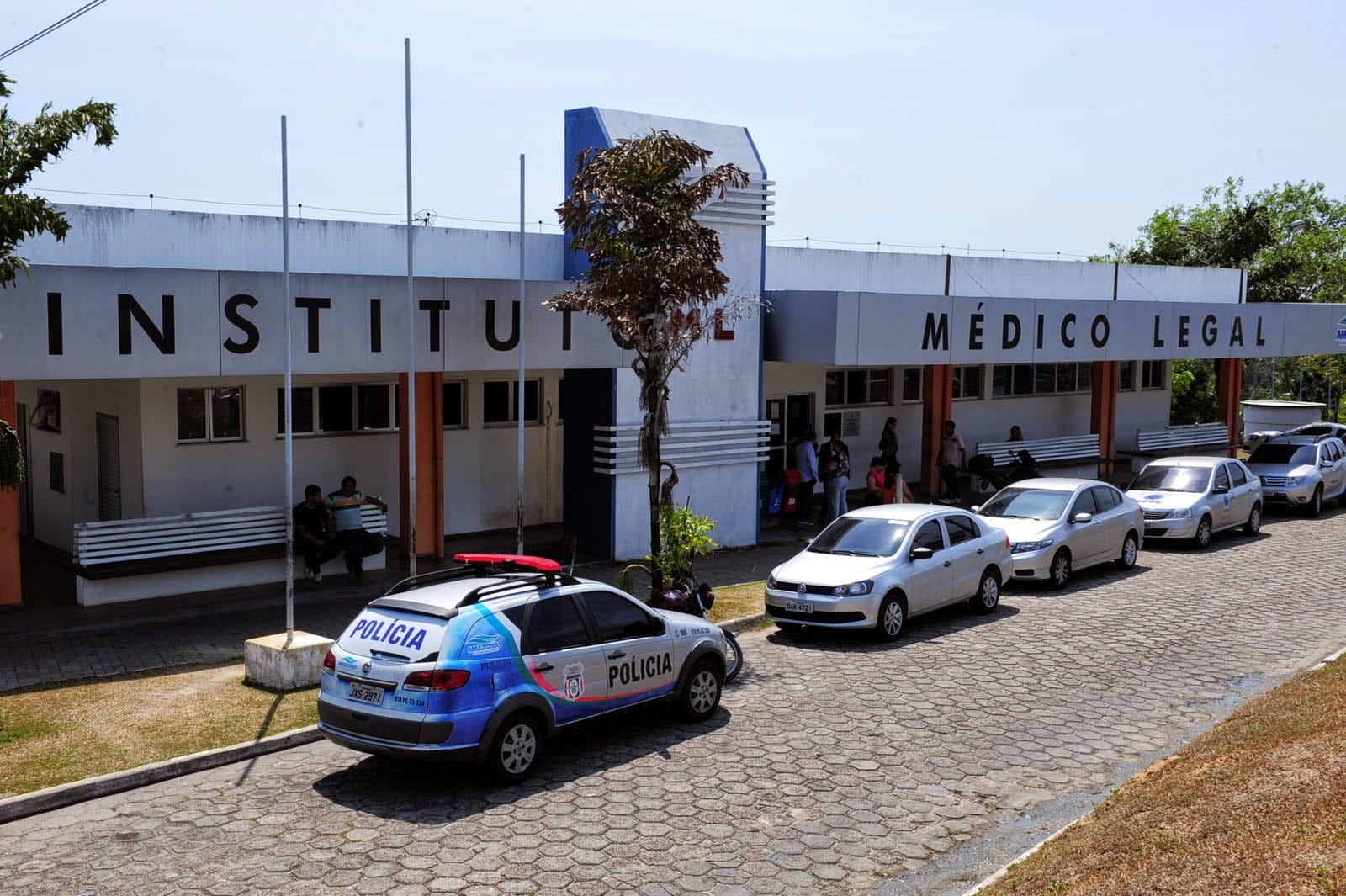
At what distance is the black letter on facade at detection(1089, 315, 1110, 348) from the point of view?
86.6 feet

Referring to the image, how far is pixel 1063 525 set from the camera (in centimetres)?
1806

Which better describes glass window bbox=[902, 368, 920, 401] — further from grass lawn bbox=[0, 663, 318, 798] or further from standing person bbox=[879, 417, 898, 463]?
grass lawn bbox=[0, 663, 318, 798]

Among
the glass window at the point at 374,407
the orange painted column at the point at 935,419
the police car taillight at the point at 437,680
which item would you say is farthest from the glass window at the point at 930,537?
the orange painted column at the point at 935,419

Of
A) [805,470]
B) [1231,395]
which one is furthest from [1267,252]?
[805,470]

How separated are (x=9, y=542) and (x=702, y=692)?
8886 millimetres

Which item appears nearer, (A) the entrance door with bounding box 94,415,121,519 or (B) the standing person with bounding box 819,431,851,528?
(A) the entrance door with bounding box 94,415,121,519

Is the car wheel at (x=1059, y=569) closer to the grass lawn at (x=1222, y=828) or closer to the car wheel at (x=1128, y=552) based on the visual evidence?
the car wheel at (x=1128, y=552)

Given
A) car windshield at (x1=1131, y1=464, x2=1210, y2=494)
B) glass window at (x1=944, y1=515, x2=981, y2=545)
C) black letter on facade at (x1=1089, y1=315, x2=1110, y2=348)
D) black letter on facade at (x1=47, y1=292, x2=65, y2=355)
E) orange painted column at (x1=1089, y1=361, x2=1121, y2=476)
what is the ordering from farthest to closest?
orange painted column at (x1=1089, y1=361, x2=1121, y2=476)
black letter on facade at (x1=1089, y1=315, x2=1110, y2=348)
car windshield at (x1=1131, y1=464, x2=1210, y2=494)
glass window at (x1=944, y1=515, x2=981, y2=545)
black letter on facade at (x1=47, y1=292, x2=65, y2=355)

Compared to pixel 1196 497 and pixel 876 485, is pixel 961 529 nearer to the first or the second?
pixel 876 485

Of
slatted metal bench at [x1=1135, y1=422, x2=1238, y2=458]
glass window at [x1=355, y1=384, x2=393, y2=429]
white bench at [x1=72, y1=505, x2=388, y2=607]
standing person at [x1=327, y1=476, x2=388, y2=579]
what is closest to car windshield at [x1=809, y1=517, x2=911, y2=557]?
standing person at [x1=327, y1=476, x2=388, y2=579]

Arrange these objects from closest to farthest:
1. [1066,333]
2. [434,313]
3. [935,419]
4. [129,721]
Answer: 1. [129,721]
2. [434,313]
3. [1066,333]
4. [935,419]

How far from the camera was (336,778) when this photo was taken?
981 cm

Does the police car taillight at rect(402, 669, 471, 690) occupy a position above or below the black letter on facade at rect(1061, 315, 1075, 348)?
below

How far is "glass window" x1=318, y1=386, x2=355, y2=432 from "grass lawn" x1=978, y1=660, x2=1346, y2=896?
13114 mm
